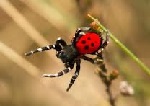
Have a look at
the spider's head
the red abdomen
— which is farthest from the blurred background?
the red abdomen

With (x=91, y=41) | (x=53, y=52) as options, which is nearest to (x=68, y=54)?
(x=91, y=41)

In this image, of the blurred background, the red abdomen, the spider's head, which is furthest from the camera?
the blurred background

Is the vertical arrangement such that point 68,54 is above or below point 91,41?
above

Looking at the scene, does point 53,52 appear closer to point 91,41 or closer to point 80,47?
point 80,47

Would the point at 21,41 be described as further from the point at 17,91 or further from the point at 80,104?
the point at 80,104

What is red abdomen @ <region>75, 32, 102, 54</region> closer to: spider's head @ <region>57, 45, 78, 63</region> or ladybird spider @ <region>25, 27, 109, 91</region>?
ladybird spider @ <region>25, 27, 109, 91</region>

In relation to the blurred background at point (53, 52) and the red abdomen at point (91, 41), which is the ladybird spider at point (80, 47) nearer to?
the red abdomen at point (91, 41)

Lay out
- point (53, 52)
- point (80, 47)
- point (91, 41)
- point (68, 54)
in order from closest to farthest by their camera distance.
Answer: point (91, 41), point (80, 47), point (68, 54), point (53, 52)

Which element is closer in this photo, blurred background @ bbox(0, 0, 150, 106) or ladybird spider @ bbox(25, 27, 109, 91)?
ladybird spider @ bbox(25, 27, 109, 91)

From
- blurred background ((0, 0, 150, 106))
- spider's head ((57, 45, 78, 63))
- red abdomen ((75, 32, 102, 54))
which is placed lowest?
red abdomen ((75, 32, 102, 54))

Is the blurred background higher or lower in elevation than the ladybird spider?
higher
